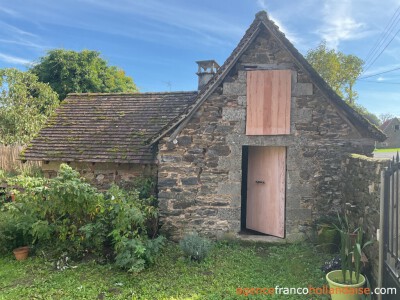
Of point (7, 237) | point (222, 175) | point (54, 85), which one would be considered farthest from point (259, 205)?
point (54, 85)

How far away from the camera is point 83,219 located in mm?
6762

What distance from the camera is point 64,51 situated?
2456 cm

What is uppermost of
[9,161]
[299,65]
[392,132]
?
[392,132]

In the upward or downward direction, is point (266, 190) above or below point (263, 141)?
below

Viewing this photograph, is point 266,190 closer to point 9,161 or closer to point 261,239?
point 261,239

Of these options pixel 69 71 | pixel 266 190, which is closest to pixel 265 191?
pixel 266 190

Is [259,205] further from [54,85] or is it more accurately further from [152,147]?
[54,85]

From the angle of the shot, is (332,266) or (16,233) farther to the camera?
(16,233)

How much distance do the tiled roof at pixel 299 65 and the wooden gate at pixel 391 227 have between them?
3.21 meters

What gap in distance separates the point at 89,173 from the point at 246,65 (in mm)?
5825

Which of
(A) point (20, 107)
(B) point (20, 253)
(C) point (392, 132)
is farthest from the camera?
(C) point (392, 132)

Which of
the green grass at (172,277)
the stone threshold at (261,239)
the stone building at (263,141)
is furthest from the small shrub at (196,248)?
the stone threshold at (261,239)

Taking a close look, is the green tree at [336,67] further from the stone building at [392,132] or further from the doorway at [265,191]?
the stone building at [392,132]

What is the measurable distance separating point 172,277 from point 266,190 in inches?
139
